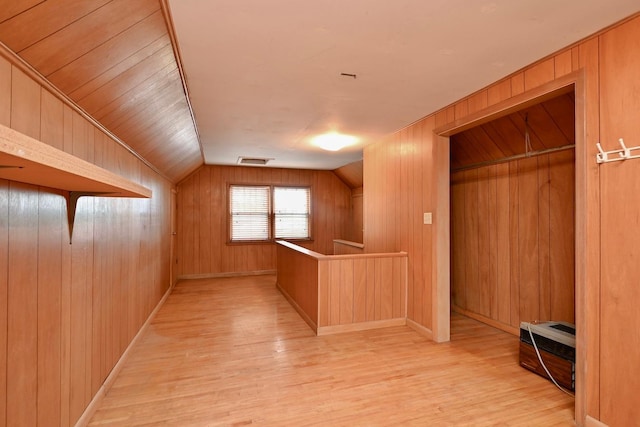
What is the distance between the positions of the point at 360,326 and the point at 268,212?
3.99 m

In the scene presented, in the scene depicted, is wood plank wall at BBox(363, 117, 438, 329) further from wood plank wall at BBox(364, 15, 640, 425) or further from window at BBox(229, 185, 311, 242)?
window at BBox(229, 185, 311, 242)

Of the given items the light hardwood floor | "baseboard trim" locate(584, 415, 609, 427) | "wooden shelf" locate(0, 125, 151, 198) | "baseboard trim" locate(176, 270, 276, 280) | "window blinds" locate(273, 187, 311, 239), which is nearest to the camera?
"wooden shelf" locate(0, 125, 151, 198)

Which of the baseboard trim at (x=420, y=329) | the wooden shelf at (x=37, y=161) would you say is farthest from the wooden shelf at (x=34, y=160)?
the baseboard trim at (x=420, y=329)

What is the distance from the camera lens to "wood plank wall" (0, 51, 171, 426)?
1207 mm

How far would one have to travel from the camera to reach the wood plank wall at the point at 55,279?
121 cm

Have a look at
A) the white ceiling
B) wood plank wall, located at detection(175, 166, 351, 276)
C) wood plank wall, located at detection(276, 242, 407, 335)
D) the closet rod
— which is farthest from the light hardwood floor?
wood plank wall, located at detection(175, 166, 351, 276)

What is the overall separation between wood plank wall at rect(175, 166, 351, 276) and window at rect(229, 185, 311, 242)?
0.14 meters

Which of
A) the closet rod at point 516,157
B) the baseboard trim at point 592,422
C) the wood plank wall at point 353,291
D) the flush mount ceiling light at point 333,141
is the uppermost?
the flush mount ceiling light at point 333,141

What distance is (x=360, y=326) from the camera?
3.52 meters

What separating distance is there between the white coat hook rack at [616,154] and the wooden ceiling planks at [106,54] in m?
2.56

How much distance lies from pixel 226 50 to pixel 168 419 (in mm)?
2410

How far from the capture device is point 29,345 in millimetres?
1333

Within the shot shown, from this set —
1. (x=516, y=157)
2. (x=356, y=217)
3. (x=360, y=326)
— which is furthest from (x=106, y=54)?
(x=356, y=217)

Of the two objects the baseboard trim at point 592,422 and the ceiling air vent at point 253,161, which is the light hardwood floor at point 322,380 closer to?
the baseboard trim at point 592,422
